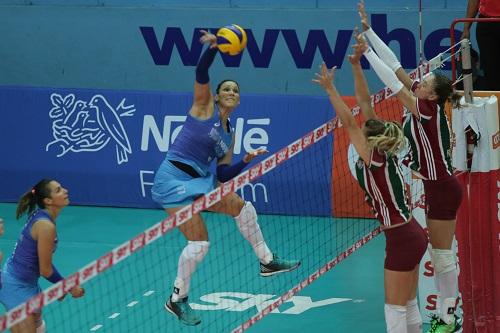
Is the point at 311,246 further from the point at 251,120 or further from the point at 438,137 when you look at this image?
the point at 438,137

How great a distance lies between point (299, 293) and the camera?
12672 mm

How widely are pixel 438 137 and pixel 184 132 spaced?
2.39 m

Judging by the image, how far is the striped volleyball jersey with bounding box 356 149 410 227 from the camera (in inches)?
362

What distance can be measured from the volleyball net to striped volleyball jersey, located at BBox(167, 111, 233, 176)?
72 centimetres

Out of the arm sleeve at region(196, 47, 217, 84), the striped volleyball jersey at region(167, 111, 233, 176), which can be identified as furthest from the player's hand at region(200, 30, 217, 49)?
the striped volleyball jersey at region(167, 111, 233, 176)

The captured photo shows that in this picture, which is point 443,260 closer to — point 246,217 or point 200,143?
point 246,217

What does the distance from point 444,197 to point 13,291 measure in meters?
4.04

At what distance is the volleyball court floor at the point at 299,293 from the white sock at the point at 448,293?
45.8 inches

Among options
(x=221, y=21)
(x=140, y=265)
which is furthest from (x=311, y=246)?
(x=221, y=21)

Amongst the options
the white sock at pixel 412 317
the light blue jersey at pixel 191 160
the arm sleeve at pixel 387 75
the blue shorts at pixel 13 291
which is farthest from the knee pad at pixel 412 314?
the blue shorts at pixel 13 291

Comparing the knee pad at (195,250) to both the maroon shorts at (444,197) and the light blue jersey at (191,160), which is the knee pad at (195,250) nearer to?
the light blue jersey at (191,160)

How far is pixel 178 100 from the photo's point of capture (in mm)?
16125

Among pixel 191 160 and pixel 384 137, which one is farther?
pixel 191 160

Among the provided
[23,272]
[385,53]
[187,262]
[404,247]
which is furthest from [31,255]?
[385,53]
